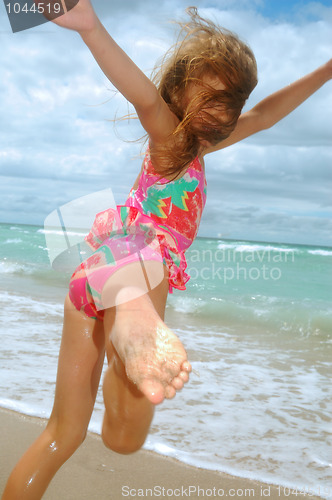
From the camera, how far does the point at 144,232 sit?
179cm

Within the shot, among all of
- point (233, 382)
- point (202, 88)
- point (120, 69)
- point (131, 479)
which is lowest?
point (233, 382)

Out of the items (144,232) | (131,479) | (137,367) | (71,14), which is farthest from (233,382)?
(71,14)

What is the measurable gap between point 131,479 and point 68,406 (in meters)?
0.86

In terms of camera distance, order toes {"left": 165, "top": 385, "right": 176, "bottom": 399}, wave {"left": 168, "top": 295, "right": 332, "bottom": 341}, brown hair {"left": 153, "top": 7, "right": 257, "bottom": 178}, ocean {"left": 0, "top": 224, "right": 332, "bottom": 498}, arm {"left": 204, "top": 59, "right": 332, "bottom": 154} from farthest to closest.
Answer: wave {"left": 168, "top": 295, "right": 332, "bottom": 341}
ocean {"left": 0, "top": 224, "right": 332, "bottom": 498}
arm {"left": 204, "top": 59, "right": 332, "bottom": 154}
brown hair {"left": 153, "top": 7, "right": 257, "bottom": 178}
toes {"left": 165, "top": 385, "right": 176, "bottom": 399}

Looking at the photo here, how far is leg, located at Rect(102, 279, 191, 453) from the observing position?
4.25 feet

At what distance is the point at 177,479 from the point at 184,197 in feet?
4.56

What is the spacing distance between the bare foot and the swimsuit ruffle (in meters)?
0.36

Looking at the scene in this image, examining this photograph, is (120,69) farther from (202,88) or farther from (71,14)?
(202,88)

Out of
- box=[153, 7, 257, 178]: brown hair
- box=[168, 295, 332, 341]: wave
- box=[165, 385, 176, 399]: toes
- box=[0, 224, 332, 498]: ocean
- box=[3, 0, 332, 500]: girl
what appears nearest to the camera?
box=[165, 385, 176, 399]: toes

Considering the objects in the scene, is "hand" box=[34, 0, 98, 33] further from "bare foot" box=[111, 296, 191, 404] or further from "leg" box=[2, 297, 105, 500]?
"leg" box=[2, 297, 105, 500]

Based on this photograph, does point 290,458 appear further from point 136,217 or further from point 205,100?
point 205,100

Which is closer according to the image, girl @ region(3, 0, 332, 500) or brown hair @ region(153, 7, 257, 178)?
girl @ region(3, 0, 332, 500)

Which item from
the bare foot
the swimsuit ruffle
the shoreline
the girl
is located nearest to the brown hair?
the girl

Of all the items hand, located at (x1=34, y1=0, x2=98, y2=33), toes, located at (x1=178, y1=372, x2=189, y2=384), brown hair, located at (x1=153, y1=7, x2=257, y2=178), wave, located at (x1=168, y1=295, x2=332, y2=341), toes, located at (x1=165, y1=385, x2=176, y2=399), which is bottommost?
wave, located at (x1=168, y1=295, x2=332, y2=341)
